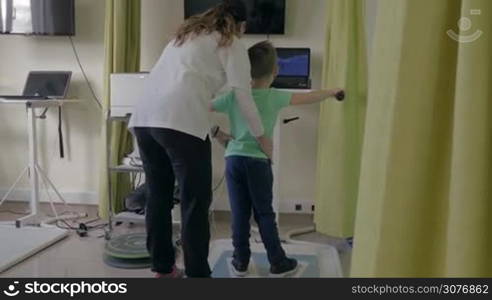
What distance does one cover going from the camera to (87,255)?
2510mm

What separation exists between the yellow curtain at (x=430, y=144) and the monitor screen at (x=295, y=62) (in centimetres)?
259

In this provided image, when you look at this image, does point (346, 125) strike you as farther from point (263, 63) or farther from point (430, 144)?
point (430, 144)

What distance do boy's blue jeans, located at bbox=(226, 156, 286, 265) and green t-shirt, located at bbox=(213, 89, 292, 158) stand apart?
0.12ft

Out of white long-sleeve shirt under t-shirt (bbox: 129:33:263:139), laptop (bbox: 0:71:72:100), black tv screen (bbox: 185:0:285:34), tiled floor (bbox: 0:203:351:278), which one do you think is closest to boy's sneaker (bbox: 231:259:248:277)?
tiled floor (bbox: 0:203:351:278)

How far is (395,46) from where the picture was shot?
0.56 m

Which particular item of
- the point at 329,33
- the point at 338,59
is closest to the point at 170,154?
the point at 338,59

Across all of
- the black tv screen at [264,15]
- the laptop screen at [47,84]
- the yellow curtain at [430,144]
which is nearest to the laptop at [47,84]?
the laptop screen at [47,84]

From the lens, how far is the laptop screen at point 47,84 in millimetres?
3350

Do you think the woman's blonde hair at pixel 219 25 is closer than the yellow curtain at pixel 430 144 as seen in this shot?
No

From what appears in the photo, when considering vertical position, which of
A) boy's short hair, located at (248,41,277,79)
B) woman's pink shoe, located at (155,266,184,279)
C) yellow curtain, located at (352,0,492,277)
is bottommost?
woman's pink shoe, located at (155,266,184,279)

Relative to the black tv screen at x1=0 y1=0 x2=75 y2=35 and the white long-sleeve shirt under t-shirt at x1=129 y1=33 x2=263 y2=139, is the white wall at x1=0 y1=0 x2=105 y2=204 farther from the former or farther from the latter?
the white long-sleeve shirt under t-shirt at x1=129 y1=33 x2=263 y2=139

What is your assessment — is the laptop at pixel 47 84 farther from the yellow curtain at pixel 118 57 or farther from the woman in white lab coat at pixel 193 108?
the woman in white lab coat at pixel 193 108

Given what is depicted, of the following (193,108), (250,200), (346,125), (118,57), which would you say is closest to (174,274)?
(250,200)

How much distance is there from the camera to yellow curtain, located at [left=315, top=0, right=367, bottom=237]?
2260 mm
